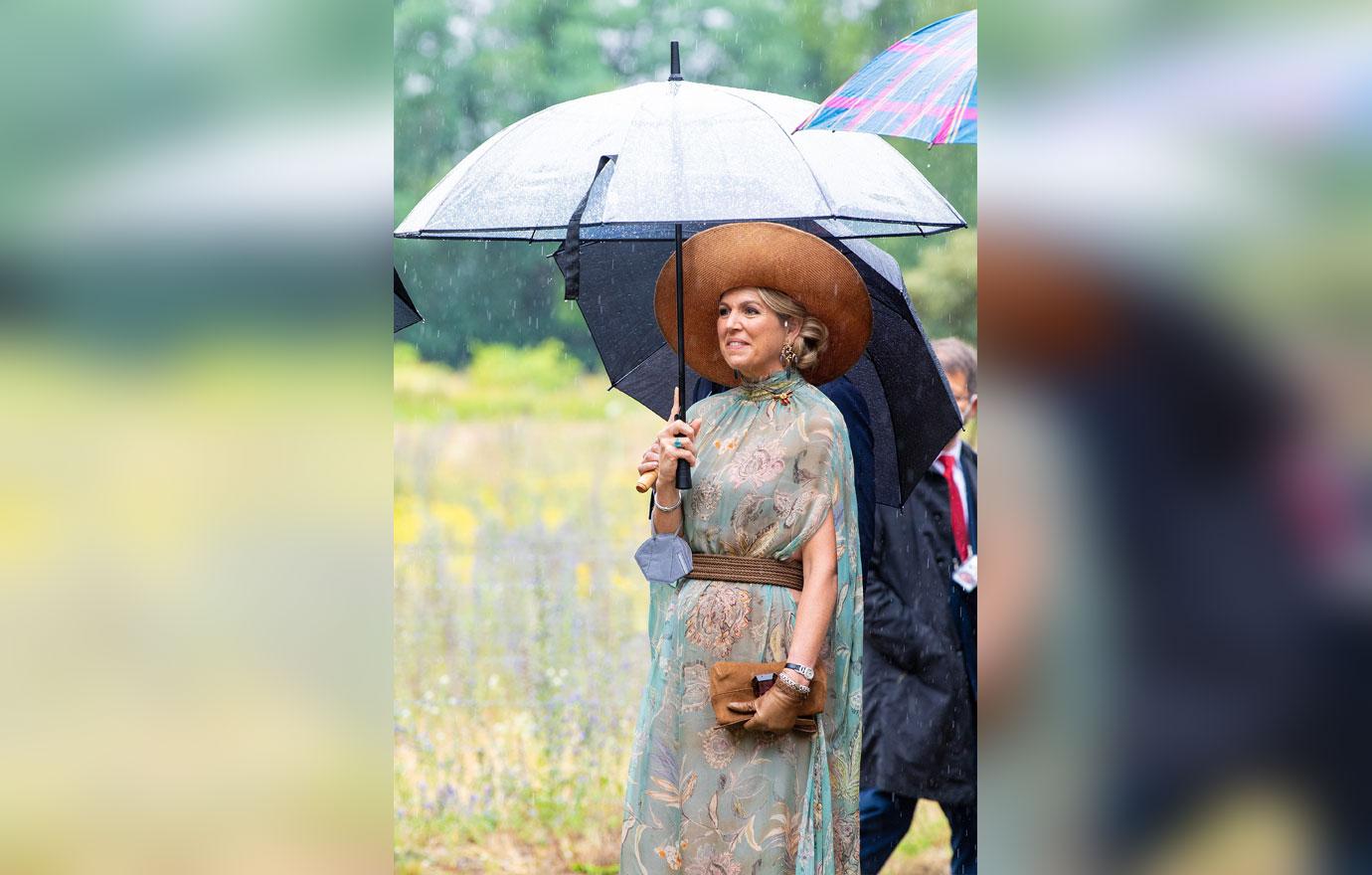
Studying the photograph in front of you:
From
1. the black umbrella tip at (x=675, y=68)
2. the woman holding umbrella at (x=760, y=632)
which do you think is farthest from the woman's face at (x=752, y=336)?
the black umbrella tip at (x=675, y=68)

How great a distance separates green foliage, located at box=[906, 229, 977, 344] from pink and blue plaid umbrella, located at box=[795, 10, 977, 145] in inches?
250

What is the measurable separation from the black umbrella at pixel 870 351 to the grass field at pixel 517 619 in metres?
2.35

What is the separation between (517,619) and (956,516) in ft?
15.0

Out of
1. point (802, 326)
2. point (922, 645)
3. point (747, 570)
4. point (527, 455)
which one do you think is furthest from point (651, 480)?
point (527, 455)

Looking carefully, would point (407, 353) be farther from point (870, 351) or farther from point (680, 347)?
point (680, 347)

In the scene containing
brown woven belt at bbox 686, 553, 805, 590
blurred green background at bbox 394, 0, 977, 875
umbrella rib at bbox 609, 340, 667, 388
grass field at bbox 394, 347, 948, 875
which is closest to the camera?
brown woven belt at bbox 686, 553, 805, 590

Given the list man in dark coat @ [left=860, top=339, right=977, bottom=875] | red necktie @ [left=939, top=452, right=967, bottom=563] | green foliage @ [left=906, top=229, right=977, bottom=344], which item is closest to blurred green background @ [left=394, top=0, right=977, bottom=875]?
green foliage @ [left=906, top=229, right=977, bottom=344]

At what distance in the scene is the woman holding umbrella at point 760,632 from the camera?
3379 mm

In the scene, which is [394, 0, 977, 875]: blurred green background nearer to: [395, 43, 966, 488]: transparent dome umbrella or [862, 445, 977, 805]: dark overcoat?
[862, 445, 977, 805]: dark overcoat

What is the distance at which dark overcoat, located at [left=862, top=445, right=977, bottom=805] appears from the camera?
4.59 meters

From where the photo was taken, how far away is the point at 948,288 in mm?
10805

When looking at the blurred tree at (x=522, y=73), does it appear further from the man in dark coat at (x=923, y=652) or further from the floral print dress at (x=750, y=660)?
the floral print dress at (x=750, y=660)
